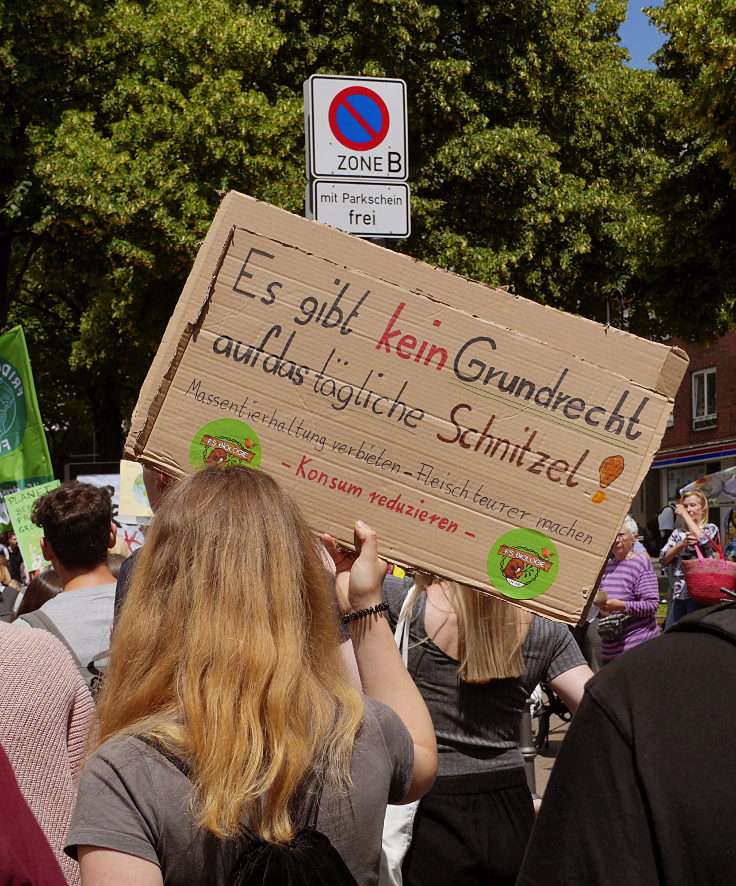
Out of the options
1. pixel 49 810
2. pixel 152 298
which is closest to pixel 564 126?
pixel 152 298

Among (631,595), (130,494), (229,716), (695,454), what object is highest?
(229,716)

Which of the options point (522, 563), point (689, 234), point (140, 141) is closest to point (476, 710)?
point (522, 563)

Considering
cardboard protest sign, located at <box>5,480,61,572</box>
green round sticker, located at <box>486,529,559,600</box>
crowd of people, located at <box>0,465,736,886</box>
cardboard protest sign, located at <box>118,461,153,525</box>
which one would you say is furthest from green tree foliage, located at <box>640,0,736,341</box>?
green round sticker, located at <box>486,529,559,600</box>

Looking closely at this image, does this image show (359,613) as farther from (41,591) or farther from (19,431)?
(19,431)

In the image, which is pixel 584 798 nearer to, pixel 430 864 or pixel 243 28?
pixel 430 864

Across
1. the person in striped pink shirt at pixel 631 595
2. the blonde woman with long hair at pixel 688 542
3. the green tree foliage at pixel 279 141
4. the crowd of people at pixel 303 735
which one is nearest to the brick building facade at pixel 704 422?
the green tree foliage at pixel 279 141

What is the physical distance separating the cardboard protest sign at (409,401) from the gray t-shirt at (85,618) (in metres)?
1.56

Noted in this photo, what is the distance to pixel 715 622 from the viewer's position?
1334mm

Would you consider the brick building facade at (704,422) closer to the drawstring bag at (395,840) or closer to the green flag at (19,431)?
the green flag at (19,431)

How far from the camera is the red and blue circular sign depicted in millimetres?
5215

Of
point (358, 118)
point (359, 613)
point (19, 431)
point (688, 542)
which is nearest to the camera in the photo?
point (359, 613)

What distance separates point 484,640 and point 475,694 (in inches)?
7.1

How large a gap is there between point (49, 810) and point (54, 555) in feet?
5.80

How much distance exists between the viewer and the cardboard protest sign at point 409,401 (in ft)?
8.46
